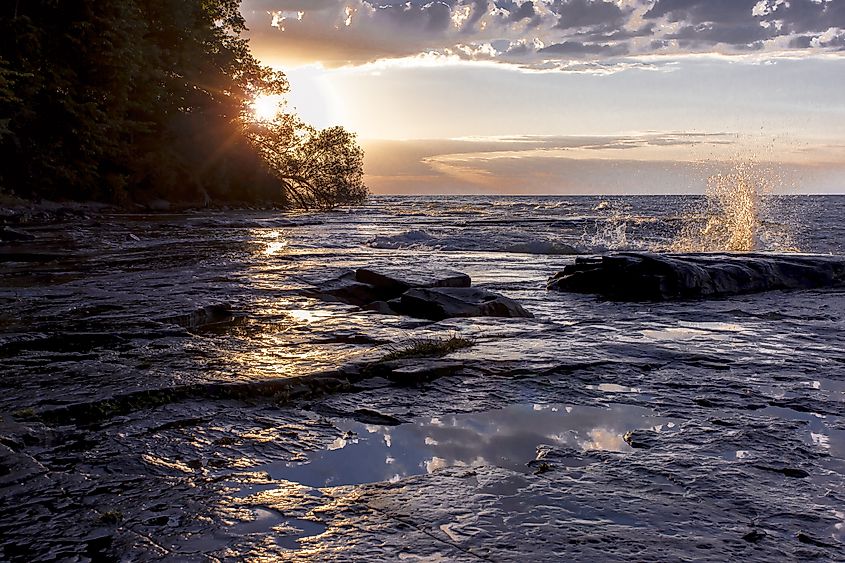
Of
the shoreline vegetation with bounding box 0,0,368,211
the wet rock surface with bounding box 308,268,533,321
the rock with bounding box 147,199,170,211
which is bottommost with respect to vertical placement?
the wet rock surface with bounding box 308,268,533,321

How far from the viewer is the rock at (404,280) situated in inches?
324

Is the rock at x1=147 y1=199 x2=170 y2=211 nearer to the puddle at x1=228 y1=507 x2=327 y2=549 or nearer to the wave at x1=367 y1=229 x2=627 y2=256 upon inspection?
the wave at x1=367 y1=229 x2=627 y2=256

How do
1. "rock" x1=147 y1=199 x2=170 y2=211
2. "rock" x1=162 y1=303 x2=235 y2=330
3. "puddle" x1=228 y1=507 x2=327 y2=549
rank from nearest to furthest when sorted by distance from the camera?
"puddle" x1=228 y1=507 x2=327 y2=549 < "rock" x1=162 y1=303 x2=235 y2=330 < "rock" x1=147 y1=199 x2=170 y2=211

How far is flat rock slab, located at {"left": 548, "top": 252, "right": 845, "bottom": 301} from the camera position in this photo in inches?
351

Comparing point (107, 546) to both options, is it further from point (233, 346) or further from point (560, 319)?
point (560, 319)

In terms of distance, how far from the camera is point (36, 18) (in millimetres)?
26906

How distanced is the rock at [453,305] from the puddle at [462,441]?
3.06 meters

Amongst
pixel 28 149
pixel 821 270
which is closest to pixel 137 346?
pixel 821 270

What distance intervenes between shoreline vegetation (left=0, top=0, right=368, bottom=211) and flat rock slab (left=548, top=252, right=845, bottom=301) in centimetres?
1768

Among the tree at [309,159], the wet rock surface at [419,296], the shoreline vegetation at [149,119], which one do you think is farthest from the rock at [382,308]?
the tree at [309,159]

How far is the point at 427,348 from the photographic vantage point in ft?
16.8

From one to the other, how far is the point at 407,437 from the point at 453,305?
148 inches

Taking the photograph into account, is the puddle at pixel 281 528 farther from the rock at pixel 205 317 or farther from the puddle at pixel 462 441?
the rock at pixel 205 317

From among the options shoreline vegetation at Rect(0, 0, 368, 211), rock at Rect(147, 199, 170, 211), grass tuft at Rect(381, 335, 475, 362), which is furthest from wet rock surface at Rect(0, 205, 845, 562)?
rock at Rect(147, 199, 170, 211)
